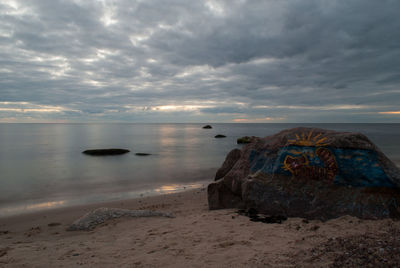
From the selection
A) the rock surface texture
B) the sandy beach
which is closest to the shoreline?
the sandy beach

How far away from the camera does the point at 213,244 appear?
4785mm

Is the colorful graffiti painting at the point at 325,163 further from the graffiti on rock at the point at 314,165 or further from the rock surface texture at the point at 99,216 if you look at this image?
the rock surface texture at the point at 99,216

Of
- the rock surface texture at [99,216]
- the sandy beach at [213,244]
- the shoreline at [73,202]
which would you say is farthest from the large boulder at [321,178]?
the shoreline at [73,202]

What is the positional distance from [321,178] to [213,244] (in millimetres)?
3571

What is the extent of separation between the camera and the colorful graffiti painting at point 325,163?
6054 millimetres

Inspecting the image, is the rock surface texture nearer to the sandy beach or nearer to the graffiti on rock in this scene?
the sandy beach

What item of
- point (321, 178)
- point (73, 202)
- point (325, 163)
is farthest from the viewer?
point (73, 202)

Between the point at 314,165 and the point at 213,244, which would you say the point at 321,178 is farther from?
the point at 213,244

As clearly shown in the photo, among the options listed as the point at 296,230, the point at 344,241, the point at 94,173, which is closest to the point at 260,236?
the point at 296,230

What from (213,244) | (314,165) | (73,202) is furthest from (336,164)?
(73,202)

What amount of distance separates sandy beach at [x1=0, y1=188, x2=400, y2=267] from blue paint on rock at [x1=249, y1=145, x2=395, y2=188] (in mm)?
1050

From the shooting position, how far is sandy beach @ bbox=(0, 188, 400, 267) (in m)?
3.67

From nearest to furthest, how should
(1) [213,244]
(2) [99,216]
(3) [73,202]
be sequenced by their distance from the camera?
(1) [213,244], (2) [99,216], (3) [73,202]

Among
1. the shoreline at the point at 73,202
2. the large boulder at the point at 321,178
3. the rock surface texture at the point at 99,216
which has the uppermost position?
the large boulder at the point at 321,178
